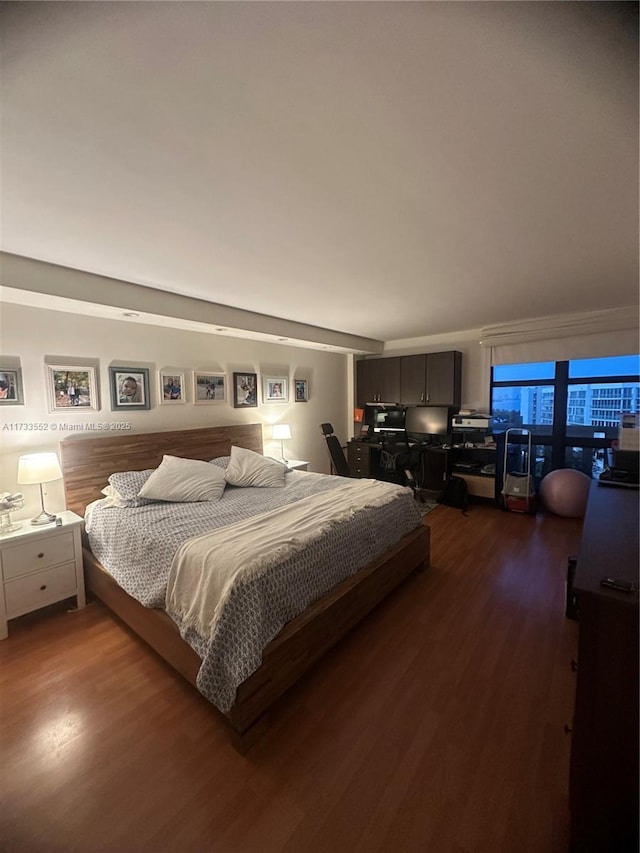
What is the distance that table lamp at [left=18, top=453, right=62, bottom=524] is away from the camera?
2.29 meters

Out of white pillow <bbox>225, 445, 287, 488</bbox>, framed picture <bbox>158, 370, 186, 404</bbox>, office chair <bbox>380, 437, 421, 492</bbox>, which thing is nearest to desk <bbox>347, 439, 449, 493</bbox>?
office chair <bbox>380, 437, 421, 492</bbox>

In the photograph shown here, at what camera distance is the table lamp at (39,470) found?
2293 millimetres

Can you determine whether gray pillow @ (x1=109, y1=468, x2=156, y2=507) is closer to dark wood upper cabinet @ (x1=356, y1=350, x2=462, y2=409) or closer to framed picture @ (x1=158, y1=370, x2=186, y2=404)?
framed picture @ (x1=158, y1=370, x2=186, y2=404)

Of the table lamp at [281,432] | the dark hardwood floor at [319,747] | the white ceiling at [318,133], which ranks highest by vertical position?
the white ceiling at [318,133]

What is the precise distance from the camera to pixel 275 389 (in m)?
4.45

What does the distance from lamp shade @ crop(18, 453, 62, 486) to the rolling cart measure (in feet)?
15.4

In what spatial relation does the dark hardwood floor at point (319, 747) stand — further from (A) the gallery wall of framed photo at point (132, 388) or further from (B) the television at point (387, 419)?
(B) the television at point (387, 419)

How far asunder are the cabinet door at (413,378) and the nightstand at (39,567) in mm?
4200

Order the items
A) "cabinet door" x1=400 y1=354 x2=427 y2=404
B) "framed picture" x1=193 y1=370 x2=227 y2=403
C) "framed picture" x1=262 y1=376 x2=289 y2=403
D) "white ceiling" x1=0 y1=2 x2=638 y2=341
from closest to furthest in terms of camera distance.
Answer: "white ceiling" x1=0 y1=2 x2=638 y2=341 → "framed picture" x1=193 y1=370 x2=227 y2=403 → "framed picture" x1=262 y1=376 x2=289 y2=403 → "cabinet door" x1=400 y1=354 x2=427 y2=404

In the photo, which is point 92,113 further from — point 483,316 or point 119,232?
point 483,316

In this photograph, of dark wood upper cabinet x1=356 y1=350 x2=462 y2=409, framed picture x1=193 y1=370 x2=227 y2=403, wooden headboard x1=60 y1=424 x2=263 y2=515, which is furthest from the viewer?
dark wood upper cabinet x1=356 y1=350 x2=462 y2=409

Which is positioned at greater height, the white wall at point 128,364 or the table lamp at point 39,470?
the white wall at point 128,364

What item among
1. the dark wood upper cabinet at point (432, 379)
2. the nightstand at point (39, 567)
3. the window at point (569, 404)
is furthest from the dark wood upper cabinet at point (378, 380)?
the nightstand at point (39, 567)

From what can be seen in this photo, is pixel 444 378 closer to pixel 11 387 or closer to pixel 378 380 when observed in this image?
pixel 378 380
